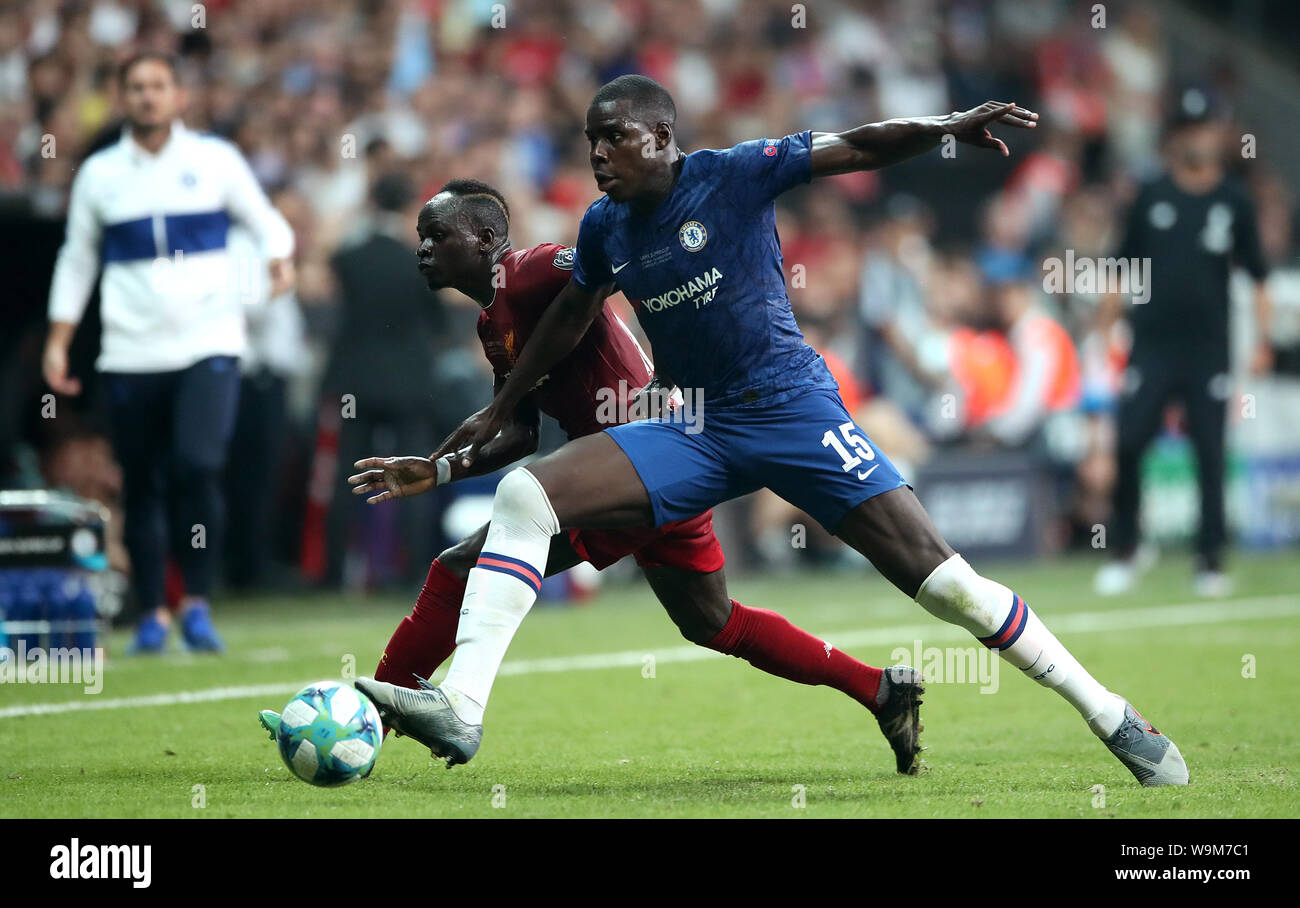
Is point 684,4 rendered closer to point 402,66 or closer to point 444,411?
point 402,66

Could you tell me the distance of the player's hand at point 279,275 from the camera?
898cm

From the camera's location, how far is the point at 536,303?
19.3 feet

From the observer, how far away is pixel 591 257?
18.3 feet

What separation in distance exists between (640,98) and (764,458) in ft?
3.67

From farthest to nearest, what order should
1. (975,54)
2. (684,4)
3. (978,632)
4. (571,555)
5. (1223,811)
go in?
(975,54)
(684,4)
(571,555)
(978,632)
(1223,811)

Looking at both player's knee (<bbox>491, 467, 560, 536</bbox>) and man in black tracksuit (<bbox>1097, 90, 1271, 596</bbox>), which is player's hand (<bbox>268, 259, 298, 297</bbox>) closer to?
player's knee (<bbox>491, 467, 560, 536</bbox>)

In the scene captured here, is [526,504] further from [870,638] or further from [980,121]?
[870,638]

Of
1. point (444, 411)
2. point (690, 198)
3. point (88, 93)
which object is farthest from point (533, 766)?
point (88, 93)

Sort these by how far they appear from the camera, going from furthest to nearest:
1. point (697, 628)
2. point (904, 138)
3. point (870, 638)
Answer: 1. point (870, 638)
2. point (697, 628)
3. point (904, 138)

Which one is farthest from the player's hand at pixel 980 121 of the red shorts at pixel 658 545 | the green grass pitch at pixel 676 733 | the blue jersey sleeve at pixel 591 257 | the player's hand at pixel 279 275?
the player's hand at pixel 279 275

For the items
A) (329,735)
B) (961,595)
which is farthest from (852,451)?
(329,735)

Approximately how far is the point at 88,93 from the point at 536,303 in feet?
26.0

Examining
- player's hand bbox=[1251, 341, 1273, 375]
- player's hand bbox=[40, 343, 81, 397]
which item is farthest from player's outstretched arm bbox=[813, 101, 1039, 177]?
player's hand bbox=[1251, 341, 1273, 375]

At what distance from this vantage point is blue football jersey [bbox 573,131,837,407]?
5.40 meters
